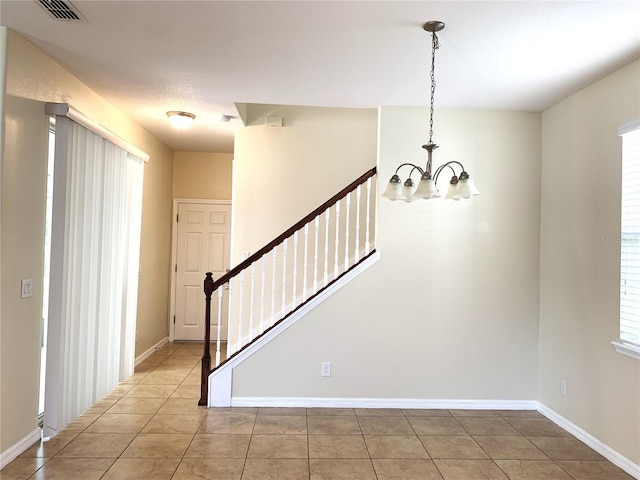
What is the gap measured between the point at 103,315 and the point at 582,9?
3933 mm

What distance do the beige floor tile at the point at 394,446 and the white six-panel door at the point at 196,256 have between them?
3.52m

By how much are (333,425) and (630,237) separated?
2.47 m

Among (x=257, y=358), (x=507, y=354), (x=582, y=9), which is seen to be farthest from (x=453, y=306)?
(x=582, y=9)

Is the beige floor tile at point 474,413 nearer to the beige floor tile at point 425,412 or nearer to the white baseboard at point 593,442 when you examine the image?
the beige floor tile at point 425,412

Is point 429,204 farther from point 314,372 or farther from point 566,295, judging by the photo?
point 314,372

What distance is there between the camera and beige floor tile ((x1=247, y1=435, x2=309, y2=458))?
2.87m

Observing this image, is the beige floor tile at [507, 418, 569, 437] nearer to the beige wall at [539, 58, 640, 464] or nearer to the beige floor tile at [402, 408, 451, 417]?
the beige wall at [539, 58, 640, 464]

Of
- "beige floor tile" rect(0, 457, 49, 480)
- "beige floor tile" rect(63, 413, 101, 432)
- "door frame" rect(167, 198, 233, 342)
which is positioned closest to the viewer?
"beige floor tile" rect(0, 457, 49, 480)

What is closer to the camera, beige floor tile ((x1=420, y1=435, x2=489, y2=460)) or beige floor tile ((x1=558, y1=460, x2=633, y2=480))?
beige floor tile ((x1=558, y1=460, x2=633, y2=480))

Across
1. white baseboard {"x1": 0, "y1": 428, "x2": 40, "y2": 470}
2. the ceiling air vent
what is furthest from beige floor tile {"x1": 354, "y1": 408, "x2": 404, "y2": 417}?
the ceiling air vent

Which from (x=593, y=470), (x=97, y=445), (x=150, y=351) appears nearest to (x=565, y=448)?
(x=593, y=470)

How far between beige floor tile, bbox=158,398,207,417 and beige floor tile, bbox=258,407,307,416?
1.58ft

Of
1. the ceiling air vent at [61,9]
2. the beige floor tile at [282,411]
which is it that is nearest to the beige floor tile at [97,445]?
the beige floor tile at [282,411]

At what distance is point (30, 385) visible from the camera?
2840 millimetres
